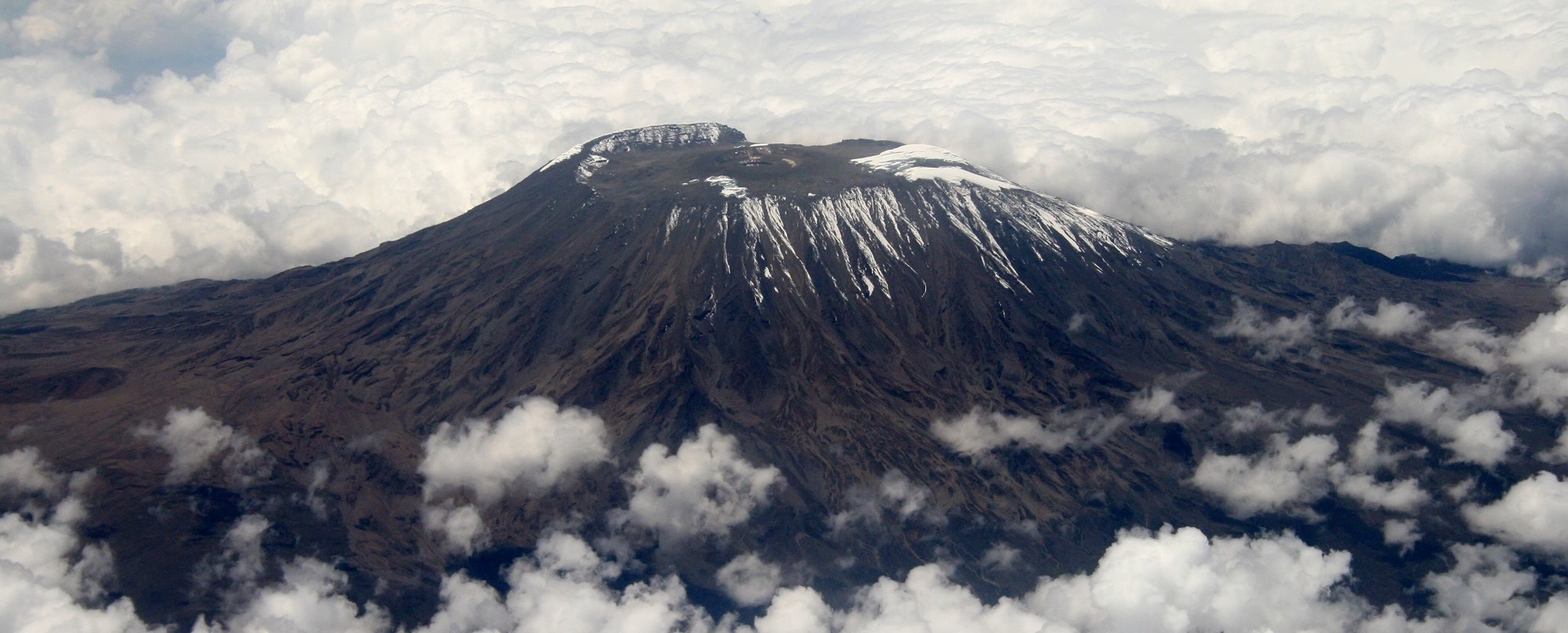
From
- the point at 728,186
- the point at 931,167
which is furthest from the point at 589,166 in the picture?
the point at 931,167

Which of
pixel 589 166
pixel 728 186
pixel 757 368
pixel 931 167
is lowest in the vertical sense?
pixel 757 368

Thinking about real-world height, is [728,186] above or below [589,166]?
below

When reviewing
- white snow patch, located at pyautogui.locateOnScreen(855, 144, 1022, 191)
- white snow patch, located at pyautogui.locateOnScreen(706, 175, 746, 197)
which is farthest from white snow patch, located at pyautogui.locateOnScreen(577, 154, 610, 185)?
white snow patch, located at pyautogui.locateOnScreen(855, 144, 1022, 191)

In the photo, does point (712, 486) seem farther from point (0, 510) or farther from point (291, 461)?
point (0, 510)

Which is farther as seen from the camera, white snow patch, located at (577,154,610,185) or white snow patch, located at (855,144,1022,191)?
white snow patch, located at (577,154,610,185)

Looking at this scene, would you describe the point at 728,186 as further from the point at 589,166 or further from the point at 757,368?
the point at 757,368

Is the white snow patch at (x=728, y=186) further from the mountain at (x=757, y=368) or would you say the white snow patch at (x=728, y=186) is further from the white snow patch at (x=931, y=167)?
the white snow patch at (x=931, y=167)

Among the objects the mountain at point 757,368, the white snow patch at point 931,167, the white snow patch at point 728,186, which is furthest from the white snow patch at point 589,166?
the white snow patch at point 931,167

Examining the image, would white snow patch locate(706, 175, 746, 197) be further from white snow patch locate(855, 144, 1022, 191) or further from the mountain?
white snow patch locate(855, 144, 1022, 191)
